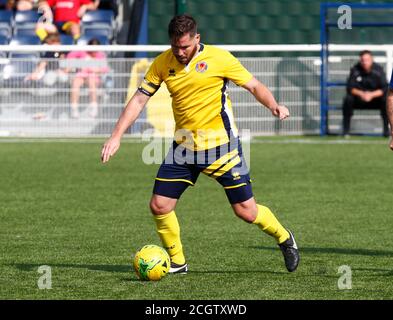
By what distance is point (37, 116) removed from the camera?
21047 millimetres

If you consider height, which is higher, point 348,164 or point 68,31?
point 68,31

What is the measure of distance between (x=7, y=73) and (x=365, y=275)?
1276 cm

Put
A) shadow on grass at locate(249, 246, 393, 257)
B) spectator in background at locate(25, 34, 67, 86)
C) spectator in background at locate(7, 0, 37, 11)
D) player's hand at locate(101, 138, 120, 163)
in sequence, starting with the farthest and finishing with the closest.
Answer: spectator in background at locate(7, 0, 37, 11) < spectator in background at locate(25, 34, 67, 86) < shadow on grass at locate(249, 246, 393, 257) < player's hand at locate(101, 138, 120, 163)

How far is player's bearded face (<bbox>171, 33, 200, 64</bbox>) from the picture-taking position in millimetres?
8719

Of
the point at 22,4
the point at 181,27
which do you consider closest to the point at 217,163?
the point at 181,27

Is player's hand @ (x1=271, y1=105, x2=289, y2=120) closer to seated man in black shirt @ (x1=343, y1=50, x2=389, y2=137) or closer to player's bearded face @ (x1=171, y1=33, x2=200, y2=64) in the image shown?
player's bearded face @ (x1=171, y1=33, x2=200, y2=64)

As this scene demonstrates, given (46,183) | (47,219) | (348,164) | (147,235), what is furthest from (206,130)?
(348,164)

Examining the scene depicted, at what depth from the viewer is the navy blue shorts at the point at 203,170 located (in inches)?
358

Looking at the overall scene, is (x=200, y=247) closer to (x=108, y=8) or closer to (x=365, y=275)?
(x=365, y=275)

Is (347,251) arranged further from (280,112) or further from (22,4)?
(22,4)

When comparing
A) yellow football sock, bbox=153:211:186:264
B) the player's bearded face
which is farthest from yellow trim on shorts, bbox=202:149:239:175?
the player's bearded face

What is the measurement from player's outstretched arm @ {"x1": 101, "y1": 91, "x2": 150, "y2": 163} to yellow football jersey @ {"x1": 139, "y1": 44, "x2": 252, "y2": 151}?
0.15 m

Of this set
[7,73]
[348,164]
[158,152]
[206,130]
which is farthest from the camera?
[7,73]

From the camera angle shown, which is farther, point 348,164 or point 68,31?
point 68,31
